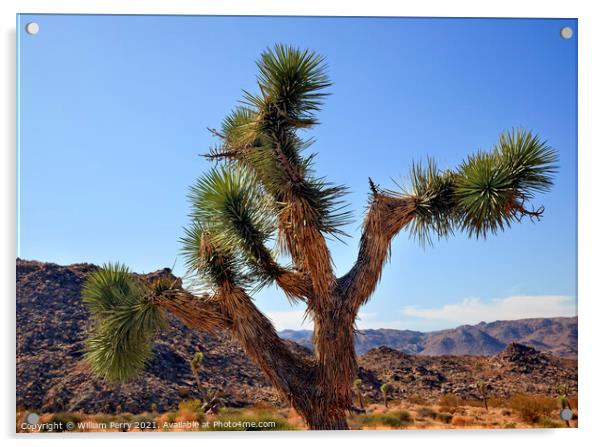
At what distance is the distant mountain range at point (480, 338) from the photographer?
27.1ft

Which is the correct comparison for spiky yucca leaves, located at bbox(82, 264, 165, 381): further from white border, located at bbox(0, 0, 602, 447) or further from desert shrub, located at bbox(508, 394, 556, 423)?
desert shrub, located at bbox(508, 394, 556, 423)

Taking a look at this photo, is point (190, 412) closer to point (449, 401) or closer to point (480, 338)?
point (449, 401)

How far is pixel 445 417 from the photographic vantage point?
8.23m

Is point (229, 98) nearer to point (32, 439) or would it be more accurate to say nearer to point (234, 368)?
point (32, 439)

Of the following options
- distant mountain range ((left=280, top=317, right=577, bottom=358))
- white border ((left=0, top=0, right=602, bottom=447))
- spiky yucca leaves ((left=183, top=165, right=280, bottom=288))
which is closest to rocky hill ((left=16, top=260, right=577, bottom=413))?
distant mountain range ((left=280, top=317, right=577, bottom=358))

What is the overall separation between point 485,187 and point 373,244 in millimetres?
1222

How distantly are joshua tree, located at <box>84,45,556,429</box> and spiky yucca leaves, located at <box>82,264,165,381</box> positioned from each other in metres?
0.01

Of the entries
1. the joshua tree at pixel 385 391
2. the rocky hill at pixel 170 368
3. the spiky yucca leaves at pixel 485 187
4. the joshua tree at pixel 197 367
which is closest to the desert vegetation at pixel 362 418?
the rocky hill at pixel 170 368

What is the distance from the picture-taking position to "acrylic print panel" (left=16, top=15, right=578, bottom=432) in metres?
6.52

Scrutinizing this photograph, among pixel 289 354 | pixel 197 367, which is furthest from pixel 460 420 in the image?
pixel 197 367
